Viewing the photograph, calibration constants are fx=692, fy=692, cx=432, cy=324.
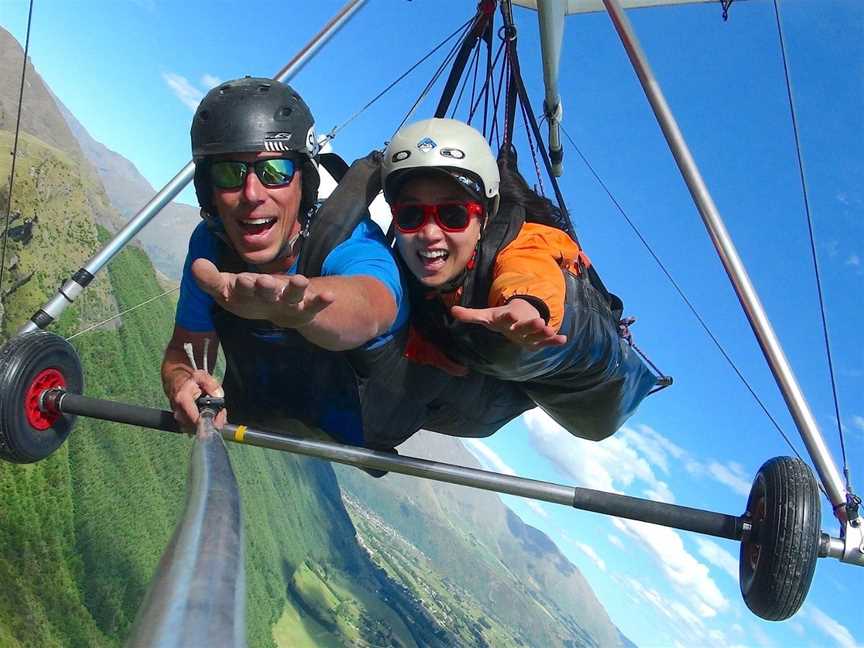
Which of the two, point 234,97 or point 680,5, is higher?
point 680,5

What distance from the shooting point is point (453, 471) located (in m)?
2.22

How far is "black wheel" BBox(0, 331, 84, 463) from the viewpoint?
247 cm

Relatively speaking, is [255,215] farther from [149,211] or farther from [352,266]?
[149,211]

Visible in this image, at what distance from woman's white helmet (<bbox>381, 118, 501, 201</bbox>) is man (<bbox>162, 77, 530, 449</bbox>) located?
0.61 ft

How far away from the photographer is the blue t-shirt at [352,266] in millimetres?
1775

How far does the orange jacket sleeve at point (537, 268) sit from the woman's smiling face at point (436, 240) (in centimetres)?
11

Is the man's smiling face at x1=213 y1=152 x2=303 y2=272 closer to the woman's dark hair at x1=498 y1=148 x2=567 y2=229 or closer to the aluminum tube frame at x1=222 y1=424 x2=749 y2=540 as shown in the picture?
the aluminum tube frame at x1=222 y1=424 x2=749 y2=540

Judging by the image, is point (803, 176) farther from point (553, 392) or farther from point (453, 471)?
point (453, 471)

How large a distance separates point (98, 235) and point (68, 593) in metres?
13.0

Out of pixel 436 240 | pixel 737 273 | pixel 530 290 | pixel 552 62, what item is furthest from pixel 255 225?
pixel 552 62

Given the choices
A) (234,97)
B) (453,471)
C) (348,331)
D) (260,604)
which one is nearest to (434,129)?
(234,97)

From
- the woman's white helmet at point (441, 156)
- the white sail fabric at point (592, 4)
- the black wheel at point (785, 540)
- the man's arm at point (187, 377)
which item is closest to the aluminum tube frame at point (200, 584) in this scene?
the man's arm at point (187, 377)

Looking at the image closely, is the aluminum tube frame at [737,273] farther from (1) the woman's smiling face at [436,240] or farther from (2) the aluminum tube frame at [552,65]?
(2) the aluminum tube frame at [552,65]

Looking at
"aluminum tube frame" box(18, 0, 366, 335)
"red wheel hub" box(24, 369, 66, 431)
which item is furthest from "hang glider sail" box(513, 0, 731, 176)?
"red wheel hub" box(24, 369, 66, 431)
